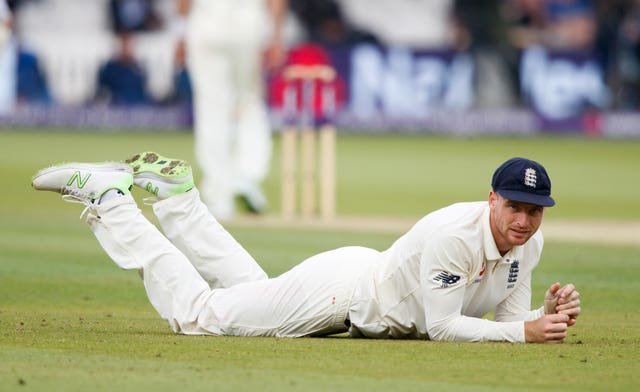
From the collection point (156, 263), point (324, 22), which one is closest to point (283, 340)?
point (156, 263)

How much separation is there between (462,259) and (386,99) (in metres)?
19.4

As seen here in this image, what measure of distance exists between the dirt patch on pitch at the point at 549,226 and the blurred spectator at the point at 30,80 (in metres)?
11.9

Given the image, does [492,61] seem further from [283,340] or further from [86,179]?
[283,340]

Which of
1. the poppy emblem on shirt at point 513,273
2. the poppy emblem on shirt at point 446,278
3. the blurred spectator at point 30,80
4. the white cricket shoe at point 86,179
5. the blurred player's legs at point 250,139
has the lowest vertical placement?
the blurred spectator at point 30,80

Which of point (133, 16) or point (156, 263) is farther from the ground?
point (156, 263)

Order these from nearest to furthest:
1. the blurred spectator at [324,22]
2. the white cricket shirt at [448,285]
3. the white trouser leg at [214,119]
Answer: the white cricket shirt at [448,285] < the white trouser leg at [214,119] < the blurred spectator at [324,22]

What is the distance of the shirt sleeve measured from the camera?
560 centimetres

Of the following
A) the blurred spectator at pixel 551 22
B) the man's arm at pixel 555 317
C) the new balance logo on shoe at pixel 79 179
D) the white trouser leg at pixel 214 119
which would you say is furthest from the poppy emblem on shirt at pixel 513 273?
the blurred spectator at pixel 551 22

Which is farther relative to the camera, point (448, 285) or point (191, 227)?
point (191, 227)

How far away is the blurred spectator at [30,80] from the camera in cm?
2447

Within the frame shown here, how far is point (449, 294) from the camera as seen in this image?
564cm

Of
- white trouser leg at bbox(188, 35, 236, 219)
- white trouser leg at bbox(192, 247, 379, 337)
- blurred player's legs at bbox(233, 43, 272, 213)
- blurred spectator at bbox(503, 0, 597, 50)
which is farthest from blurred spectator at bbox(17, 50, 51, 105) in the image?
white trouser leg at bbox(192, 247, 379, 337)

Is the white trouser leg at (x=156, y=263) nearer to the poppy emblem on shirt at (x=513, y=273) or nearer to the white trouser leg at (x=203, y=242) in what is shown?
the white trouser leg at (x=203, y=242)

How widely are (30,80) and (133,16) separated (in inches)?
99.4
